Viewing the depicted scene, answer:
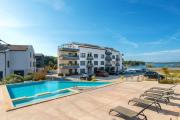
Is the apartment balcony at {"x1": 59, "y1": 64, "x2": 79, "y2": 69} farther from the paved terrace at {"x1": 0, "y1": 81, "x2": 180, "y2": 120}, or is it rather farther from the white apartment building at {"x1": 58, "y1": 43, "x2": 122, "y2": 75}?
the paved terrace at {"x1": 0, "y1": 81, "x2": 180, "y2": 120}

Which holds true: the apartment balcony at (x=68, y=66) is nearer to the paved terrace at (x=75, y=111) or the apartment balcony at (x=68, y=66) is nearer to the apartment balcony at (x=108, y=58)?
the apartment balcony at (x=108, y=58)

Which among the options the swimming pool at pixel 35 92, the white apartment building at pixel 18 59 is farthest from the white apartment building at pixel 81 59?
the swimming pool at pixel 35 92

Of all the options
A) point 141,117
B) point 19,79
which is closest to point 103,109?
point 141,117

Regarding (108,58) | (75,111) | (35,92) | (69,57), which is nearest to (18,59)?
(69,57)

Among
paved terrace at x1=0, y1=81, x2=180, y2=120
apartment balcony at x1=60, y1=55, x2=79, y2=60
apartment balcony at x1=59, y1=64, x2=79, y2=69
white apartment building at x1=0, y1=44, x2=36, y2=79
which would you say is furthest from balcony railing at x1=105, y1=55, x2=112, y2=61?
paved terrace at x1=0, y1=81, x2=180, y2=120

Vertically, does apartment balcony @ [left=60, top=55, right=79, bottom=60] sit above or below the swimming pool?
above

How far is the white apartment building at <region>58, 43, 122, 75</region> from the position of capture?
4749 centimetres

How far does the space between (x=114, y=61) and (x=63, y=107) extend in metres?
58.8

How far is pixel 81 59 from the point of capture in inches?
2032

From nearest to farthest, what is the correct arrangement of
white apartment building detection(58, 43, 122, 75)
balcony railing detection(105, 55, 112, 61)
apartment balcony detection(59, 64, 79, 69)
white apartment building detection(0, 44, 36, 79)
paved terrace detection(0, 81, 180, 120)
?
1. paved terrace detection(0, 81, 180, 120)
2. white apartment building detection(0, 44, 36, 79)
3. apartment balcony detection(59, 64, 79, 69)
4. white apartment building detection(58, 43, 122, 75)
5. balcony railing detection(105, 55, 112, 61)

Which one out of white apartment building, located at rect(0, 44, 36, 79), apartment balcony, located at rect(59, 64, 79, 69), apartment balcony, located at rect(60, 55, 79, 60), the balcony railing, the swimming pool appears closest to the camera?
the swimming pool

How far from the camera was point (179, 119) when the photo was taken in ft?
28.1

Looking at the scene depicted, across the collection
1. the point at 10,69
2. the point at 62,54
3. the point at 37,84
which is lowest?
the point at 37,84

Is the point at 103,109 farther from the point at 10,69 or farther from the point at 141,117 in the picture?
the point at 10,69
